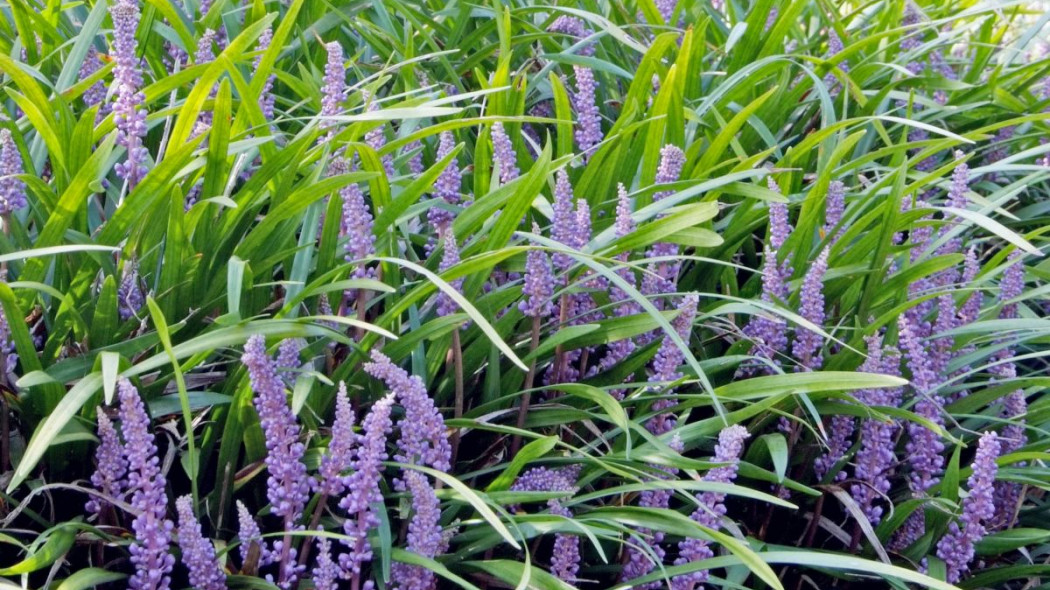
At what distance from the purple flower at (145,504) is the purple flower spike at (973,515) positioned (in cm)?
126

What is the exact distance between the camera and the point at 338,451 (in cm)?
163

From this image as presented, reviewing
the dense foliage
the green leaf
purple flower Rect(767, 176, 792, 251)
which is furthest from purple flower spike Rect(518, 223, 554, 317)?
purple flower Rect(767, 176, 792, 251)

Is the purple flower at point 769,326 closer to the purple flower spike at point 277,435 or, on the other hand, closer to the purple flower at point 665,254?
the purple flower at point 665,254

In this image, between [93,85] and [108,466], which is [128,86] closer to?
[93,85]

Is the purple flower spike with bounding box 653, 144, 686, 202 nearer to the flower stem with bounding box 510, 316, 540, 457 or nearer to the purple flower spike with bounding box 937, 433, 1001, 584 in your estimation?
the flower stem with bounding box 510, 316, 540, 457

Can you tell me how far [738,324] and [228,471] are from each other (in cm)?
107

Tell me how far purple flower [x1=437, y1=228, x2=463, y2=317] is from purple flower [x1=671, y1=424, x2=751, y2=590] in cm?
50

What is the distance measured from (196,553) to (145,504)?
10 centimetres

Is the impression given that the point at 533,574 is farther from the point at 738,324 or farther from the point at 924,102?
the point at 924,102

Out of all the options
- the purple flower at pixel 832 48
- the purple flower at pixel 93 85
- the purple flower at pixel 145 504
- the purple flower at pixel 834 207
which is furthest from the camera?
the purple flower at pixel 832 48

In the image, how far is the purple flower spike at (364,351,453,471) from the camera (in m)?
1.65

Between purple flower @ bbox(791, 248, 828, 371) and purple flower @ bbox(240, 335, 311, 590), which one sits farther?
purple flower @ bbox(791, 248, 828, 371)

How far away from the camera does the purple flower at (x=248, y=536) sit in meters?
1.63

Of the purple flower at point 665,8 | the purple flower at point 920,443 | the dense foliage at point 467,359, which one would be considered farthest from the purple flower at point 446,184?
the purple flower at point 665,8
